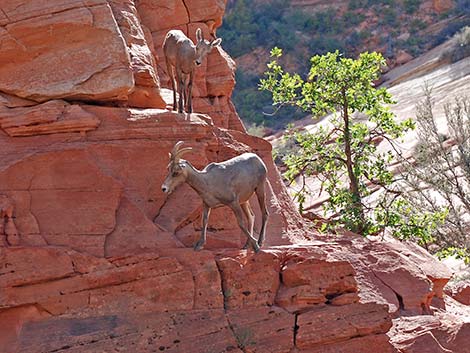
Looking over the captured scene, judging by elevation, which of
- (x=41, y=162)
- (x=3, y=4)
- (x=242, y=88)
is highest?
(x=3, y=4)

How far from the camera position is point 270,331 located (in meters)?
11.0

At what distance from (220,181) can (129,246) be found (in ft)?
5.11

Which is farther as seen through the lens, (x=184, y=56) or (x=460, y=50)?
(x=460, y=50)

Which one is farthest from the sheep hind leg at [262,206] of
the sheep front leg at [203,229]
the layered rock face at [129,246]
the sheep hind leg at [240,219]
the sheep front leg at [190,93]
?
the sheep front leg at [190,93]

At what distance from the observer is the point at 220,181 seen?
11.4 m

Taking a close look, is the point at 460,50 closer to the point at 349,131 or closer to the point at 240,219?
the point at 349,131

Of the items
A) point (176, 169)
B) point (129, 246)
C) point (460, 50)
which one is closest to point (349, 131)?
point (176, 169)

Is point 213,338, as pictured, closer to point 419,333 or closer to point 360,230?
point 419,333

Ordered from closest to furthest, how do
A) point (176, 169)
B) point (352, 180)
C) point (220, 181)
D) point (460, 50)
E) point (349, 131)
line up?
point (176, 169) < point (220, 181) < point (352, 180) < point (349, 131) < point (460, 50)

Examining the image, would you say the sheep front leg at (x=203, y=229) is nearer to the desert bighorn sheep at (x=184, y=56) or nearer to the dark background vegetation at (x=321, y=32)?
the desert bighorn sheep at (x=184, y=56)

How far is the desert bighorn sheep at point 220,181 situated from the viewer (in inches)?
435

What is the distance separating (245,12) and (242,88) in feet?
24.1

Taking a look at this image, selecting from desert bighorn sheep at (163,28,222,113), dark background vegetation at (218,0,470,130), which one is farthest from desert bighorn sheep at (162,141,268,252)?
dark background vegetation at (218,0,470,130)

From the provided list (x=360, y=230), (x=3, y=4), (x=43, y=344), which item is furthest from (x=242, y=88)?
(x=43, y=344)
